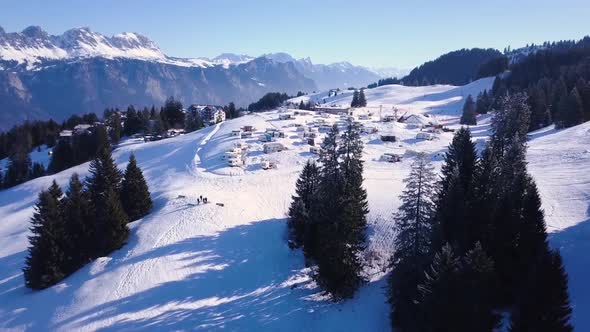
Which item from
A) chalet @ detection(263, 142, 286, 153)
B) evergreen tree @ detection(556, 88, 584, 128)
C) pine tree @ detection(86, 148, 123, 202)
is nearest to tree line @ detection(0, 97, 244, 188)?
chalet @ detection(263, 142, 286, 153)

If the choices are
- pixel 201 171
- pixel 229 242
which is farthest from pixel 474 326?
pixel 201 171

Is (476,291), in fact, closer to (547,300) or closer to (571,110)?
(547,300)

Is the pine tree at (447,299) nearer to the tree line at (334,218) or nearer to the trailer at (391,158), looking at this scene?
the tree line at (334,218)

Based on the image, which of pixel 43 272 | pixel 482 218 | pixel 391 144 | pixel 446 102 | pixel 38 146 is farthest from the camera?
pixel 446 102

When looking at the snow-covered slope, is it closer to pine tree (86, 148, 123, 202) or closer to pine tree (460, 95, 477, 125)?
pine tree (86, 148, 123, 202)

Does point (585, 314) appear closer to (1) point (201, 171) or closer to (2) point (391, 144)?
(1) point (201, 171)

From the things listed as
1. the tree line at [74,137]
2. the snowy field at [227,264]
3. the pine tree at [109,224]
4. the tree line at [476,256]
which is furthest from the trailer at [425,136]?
the pine tree at [109,224]

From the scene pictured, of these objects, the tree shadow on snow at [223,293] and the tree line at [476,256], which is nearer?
the tree line at [476,256]
